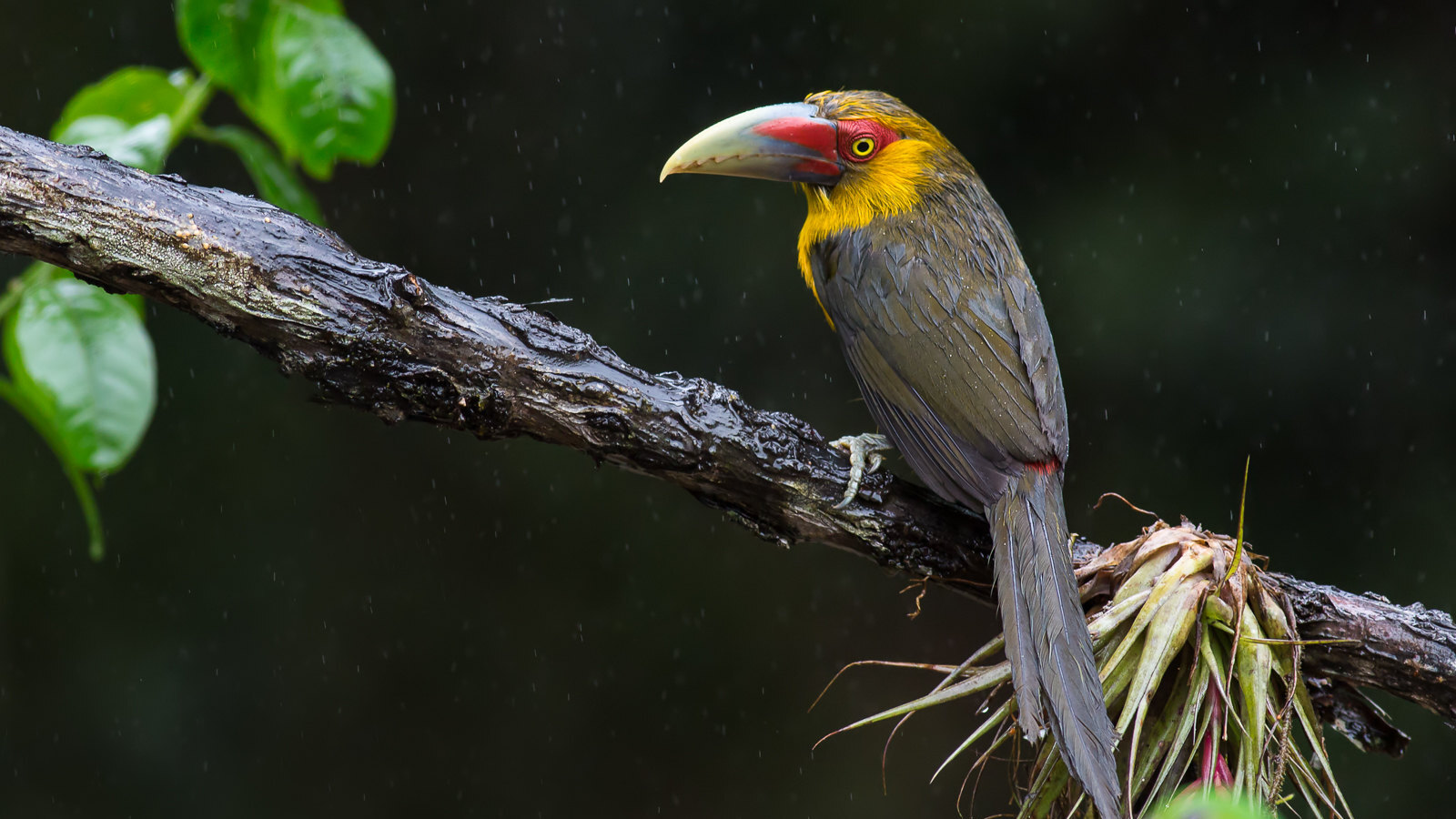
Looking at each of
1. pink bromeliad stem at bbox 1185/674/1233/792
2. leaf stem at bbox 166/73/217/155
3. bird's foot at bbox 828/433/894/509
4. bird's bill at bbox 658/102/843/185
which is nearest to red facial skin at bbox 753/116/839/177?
bird's bill at bbox 658/102/843/185

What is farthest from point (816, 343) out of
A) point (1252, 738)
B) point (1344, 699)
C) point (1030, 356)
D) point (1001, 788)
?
point (1252, 738)

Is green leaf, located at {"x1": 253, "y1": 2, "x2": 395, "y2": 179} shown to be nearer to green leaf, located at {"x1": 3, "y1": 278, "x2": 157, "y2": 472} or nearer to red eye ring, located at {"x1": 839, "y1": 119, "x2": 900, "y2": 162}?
green leaf, located at {"x1": 3, "y1": 278, "x2": 157, "y2": 472}

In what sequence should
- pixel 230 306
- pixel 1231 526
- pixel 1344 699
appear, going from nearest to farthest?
pixel 230 306
pixel 1344 699
pixel 1231 526

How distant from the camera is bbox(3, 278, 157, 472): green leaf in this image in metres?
1.35

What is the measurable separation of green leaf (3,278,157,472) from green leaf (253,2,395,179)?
0.31 meters

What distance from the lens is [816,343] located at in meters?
3.45

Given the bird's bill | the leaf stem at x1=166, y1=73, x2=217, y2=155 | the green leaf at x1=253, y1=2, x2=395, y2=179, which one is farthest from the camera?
the bird's bill

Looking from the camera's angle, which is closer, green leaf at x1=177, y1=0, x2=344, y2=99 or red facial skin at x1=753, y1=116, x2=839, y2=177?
green leaf at x1=177, y1=0, x2=344, y2=99

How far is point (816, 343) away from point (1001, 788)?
4.88 ft

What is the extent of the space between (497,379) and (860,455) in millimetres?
500

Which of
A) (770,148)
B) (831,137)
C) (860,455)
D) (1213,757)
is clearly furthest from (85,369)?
(1213,757)

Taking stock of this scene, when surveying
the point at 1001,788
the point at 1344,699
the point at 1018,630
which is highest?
the point at 1018,630

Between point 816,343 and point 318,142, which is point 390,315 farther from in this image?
point 816,343

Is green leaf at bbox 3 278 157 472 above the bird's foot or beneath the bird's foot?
beneath
